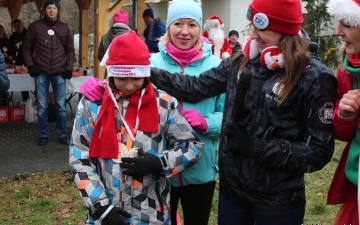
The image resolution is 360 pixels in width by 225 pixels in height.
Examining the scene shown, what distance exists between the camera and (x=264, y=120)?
244cm

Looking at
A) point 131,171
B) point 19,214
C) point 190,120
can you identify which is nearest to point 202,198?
point 190,120

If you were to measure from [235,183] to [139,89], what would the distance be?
745 millimetres

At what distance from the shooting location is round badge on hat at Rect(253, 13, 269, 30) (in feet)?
7.92

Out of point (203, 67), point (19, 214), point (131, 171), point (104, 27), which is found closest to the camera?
point (131, 171)

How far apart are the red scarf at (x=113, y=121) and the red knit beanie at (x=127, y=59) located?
118mm

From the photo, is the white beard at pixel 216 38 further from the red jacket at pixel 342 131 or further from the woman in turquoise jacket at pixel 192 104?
the red jacket at pixel 342 131

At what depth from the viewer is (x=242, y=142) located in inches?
92.0

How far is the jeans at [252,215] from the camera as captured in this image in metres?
2.52

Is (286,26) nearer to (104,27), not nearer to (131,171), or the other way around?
(131,171)

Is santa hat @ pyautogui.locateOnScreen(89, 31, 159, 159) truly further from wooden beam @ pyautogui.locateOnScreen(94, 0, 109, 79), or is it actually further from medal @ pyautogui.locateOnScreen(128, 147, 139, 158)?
wooden beam @ pyautogui.locateOnScreen(94, 0, 109, 79)

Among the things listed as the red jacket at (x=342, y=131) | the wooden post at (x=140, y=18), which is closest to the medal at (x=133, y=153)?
the red jacket at (x=342, y=131)

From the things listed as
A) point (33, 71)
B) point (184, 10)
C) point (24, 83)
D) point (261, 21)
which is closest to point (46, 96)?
point (33, 71)

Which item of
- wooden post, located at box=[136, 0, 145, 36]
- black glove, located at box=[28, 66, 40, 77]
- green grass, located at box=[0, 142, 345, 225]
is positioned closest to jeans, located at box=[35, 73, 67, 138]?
black glove, located at box=[28, 66, 40, 77]

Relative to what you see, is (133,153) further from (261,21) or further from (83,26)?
(83,26)
